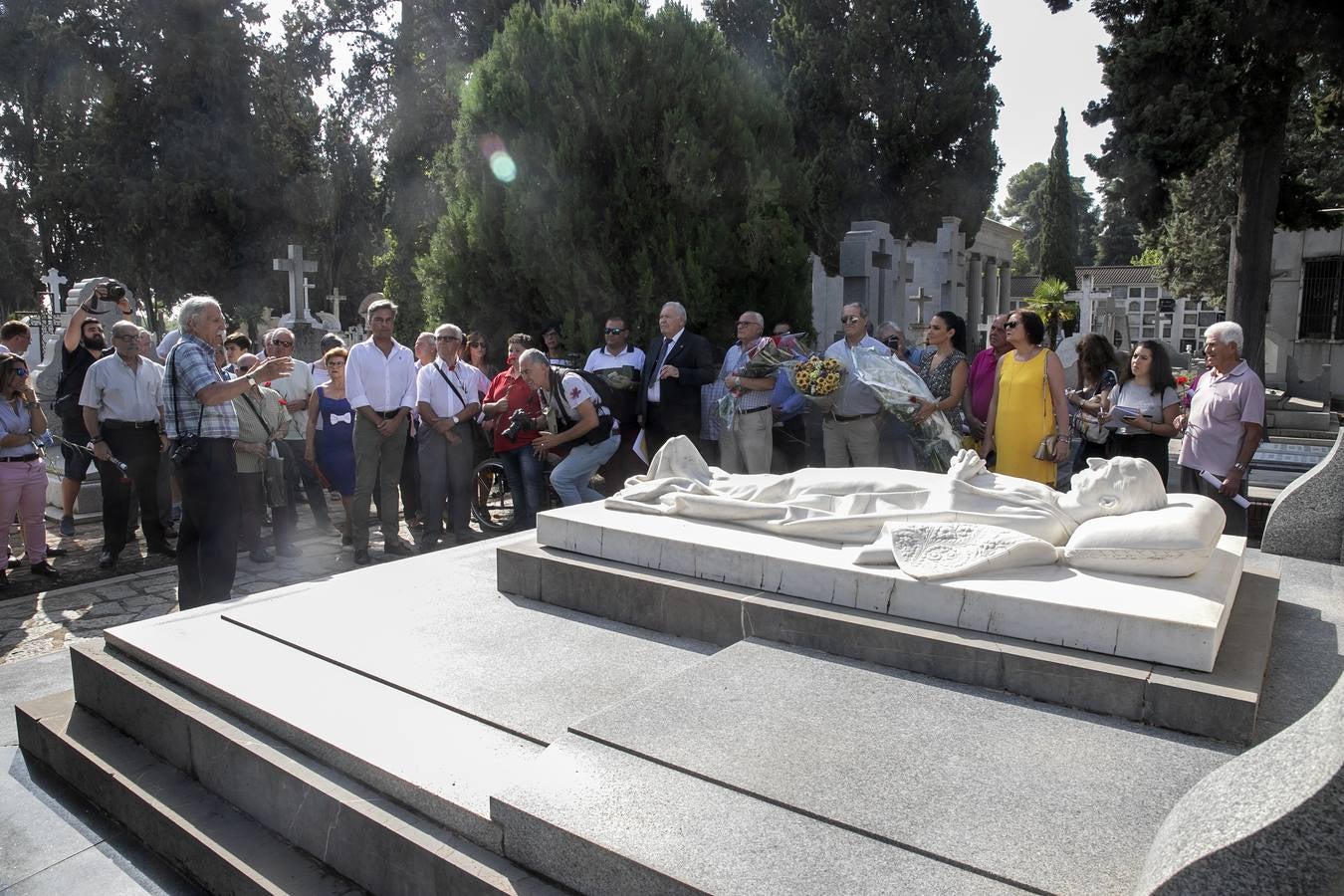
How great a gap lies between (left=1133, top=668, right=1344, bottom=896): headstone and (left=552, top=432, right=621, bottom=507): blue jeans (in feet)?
16.8

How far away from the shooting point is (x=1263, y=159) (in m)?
13.9

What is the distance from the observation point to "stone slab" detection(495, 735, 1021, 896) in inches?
72.3

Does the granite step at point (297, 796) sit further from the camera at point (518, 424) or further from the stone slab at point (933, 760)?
the camera at point (518, 424)

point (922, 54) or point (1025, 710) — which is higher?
point (922, 54)

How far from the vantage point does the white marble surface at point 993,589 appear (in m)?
2.63

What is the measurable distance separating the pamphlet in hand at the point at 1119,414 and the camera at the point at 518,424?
4087mm

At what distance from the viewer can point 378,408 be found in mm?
6469

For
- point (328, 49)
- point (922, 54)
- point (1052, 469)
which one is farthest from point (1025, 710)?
point (328, 49)

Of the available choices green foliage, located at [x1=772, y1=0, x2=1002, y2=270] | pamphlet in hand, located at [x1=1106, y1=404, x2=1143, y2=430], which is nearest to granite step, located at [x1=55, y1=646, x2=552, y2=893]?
pamphlet in hand, located at [x1=1106, y1=404, x2=1143, y2=430]

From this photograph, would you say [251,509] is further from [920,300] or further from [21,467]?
[920,300]

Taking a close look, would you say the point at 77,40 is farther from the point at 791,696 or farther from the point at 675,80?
the point at 791,696

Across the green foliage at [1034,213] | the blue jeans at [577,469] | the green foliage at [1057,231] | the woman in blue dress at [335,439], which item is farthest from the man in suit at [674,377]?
the green foliage at [1034,213]

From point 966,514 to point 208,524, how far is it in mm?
3657

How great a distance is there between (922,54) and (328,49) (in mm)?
18317
